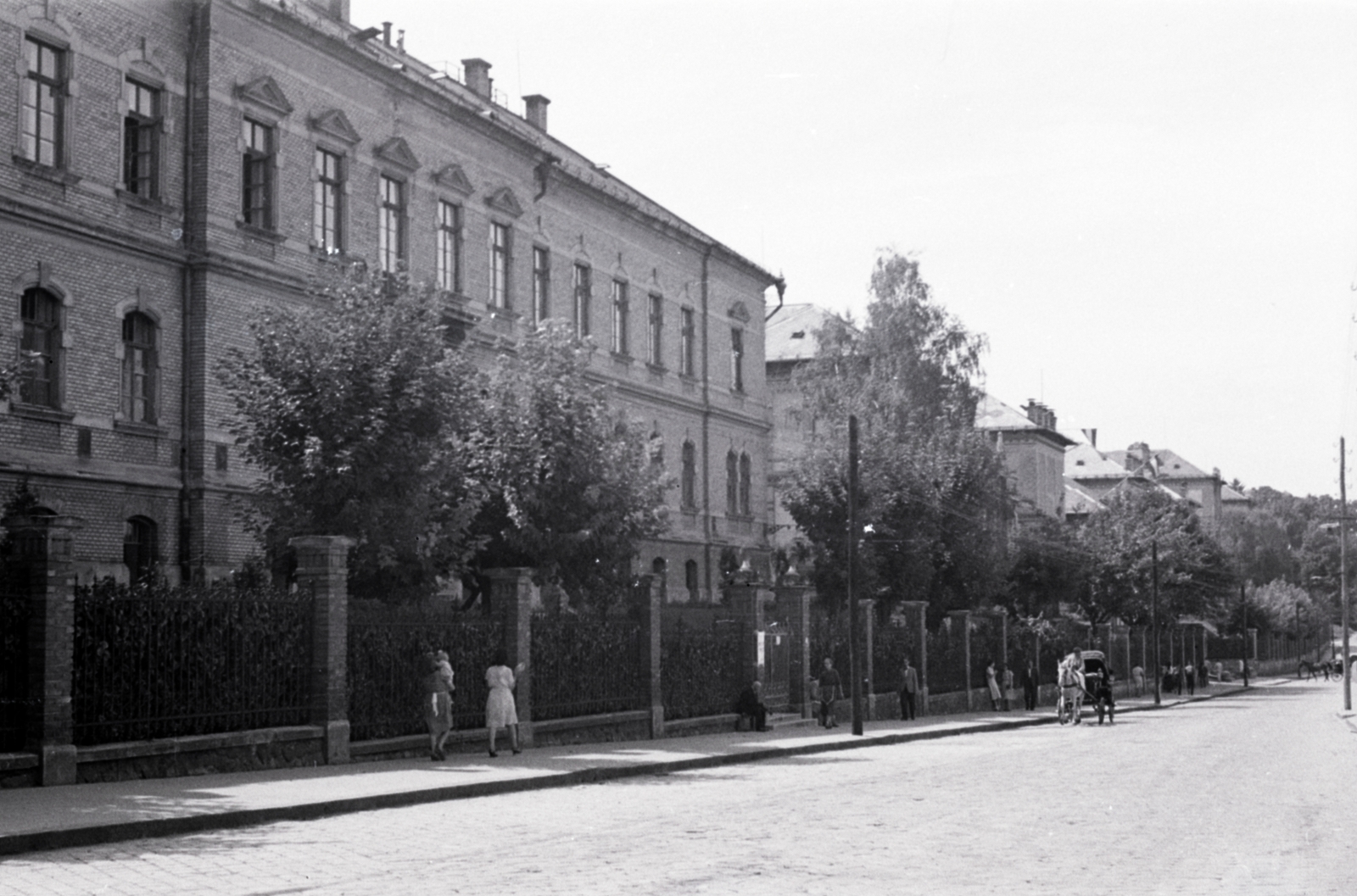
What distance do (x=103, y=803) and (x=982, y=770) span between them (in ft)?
37.4

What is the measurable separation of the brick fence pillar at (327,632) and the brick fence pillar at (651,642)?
948 centimetres

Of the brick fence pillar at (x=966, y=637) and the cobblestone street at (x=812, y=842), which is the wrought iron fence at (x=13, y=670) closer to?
the cobblestone street at (x=812, y=842)

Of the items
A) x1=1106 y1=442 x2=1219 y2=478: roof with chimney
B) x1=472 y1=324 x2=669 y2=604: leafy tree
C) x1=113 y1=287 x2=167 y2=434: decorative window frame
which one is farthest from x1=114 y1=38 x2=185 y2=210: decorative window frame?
x1=1106 y1=442 x2=1219 y2=478: roof with chimney

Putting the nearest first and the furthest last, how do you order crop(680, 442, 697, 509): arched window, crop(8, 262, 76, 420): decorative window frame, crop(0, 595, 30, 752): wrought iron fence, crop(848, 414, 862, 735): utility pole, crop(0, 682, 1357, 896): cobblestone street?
crop(0, 682, 1357, 896): cobblestone street
crop(0, 595, 30, 752): wrought iron fence
crop(8, 262, 76, 420): decorative window frame
crop(848, 414, 862, 735): utility pole
crop(680, 442, 697, 509): arched window

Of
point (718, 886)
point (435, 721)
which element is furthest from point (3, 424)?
point (718, 886)

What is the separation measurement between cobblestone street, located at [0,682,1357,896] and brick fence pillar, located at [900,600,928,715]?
23.7 m

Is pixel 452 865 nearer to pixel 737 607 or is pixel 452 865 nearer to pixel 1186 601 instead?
pixel 737 607

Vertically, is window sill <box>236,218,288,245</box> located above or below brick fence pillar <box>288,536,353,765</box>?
above

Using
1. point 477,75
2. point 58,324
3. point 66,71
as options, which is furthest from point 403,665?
point 477,75

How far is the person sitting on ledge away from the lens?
117 ft

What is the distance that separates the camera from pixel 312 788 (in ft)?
62.7

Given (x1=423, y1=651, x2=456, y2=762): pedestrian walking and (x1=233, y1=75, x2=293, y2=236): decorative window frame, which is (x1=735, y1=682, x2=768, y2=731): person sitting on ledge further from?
(x1=233, y1=75, x2=293, y2=236): decorative window frame

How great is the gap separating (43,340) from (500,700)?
936cm

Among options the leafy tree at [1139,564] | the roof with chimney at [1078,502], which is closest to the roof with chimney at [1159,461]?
the roof with chimney at [1078,502]
